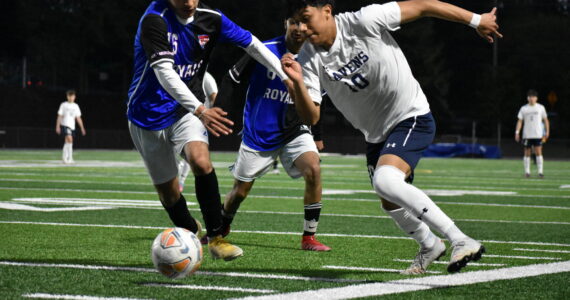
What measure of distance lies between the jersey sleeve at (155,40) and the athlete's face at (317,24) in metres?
1.11

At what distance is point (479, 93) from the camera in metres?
53.2

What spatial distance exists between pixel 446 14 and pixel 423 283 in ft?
5.36

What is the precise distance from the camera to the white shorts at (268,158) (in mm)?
8555

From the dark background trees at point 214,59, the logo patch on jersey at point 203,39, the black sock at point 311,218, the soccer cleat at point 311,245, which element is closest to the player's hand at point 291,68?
the logo patch on jersey at point 203,39

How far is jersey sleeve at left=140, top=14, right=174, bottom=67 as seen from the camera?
6.59 meters

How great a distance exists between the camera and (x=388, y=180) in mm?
5762

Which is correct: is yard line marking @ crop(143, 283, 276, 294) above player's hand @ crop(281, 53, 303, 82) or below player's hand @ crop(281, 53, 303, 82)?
below

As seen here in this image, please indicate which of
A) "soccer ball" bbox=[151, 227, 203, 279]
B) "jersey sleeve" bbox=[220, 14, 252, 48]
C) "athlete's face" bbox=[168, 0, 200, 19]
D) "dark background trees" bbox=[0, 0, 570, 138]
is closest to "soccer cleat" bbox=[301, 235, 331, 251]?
"jersey sleeve" bbox=[220, 14, 252, 48]

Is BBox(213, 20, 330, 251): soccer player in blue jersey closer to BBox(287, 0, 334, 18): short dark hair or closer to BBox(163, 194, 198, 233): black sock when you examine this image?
BBox(163, 194, 198, 233): black sock

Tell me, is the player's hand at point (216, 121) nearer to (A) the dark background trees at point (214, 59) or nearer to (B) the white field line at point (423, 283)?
(B) the white field line at point (423, 283)

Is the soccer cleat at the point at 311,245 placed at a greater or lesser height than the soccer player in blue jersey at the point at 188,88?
lesser

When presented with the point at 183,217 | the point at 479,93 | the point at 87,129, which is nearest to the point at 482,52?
the point at 479,93

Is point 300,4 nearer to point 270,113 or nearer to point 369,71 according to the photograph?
point 369,71

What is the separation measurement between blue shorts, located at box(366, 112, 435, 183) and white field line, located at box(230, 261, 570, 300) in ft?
2.42
